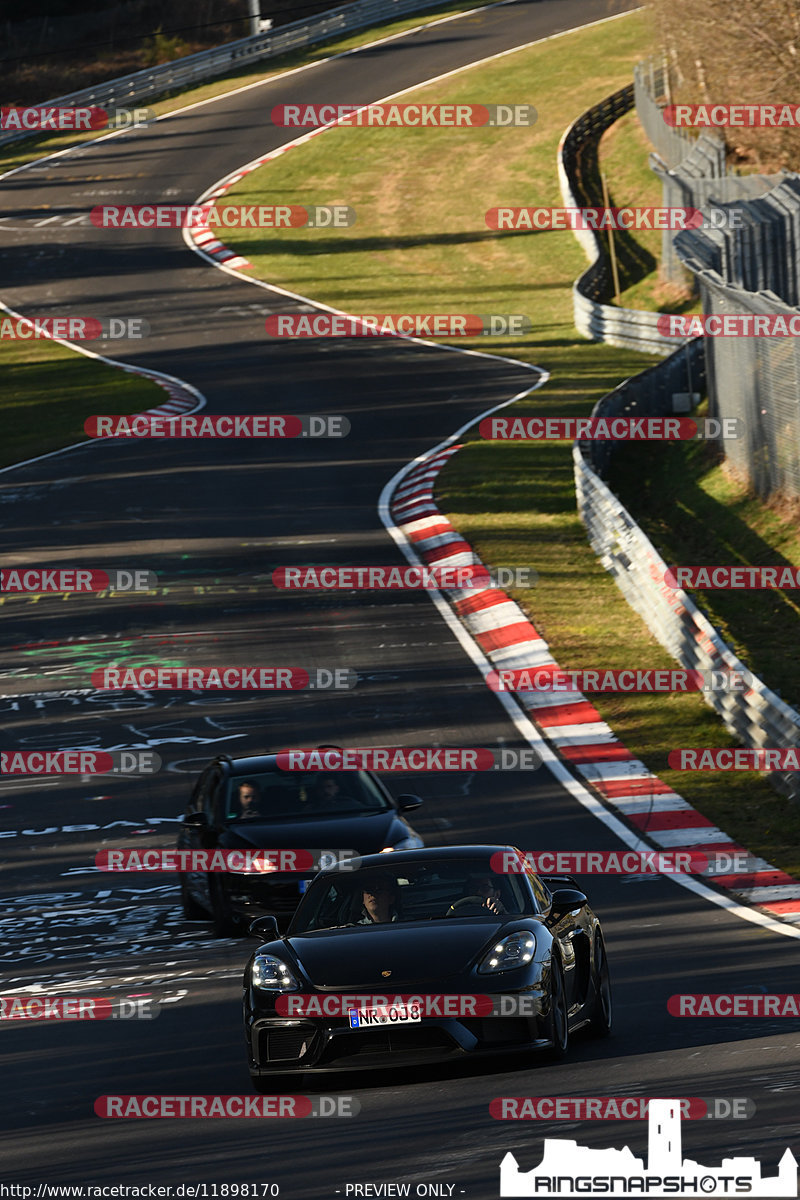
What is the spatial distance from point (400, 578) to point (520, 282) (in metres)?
25.5

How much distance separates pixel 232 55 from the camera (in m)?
73.3

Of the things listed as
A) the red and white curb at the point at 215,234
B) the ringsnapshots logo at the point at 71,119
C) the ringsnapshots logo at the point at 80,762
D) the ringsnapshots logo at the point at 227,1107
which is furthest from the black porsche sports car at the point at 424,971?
the ringsnapshots logo at the point at 71,119

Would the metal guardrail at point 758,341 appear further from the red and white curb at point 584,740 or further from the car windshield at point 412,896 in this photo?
the car windshield at point 412,896

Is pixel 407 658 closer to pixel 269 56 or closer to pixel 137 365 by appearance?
pixel 137 365

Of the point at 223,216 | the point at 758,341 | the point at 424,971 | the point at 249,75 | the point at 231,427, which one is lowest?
the point at 231,427

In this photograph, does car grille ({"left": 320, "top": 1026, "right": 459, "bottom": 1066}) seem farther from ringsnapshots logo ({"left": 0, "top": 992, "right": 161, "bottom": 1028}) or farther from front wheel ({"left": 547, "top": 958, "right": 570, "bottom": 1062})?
ringsnapshots logo ({"left": 0, "top": 992, "right": 161, "bottom": 1028})

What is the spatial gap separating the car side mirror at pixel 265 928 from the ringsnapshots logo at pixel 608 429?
60.0ft

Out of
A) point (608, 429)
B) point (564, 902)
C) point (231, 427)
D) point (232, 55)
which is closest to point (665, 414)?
point (608, 429)

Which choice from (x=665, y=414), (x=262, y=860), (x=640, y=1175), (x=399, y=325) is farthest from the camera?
(x=399, y=325)

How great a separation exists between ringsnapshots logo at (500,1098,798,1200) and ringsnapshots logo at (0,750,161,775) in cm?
1186

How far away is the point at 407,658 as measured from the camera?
71.9 feet

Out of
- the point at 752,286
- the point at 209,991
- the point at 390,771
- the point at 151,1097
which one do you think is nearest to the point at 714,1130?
the point at 151,1097

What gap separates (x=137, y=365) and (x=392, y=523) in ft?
53.2

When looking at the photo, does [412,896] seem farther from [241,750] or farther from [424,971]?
[241,750]
